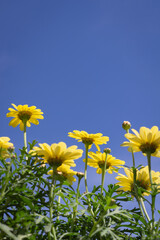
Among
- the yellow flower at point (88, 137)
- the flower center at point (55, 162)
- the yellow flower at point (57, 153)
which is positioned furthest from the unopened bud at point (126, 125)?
the flower center at point (55, 162)

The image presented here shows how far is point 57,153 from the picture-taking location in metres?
1.97

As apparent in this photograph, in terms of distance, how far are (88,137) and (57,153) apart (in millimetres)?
641

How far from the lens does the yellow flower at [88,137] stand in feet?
8.27

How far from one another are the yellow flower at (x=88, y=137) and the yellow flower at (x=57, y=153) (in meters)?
0.51

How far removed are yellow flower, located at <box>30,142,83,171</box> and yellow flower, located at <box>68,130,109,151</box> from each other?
1.68 ft

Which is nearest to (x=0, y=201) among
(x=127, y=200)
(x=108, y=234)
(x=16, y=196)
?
(x=16, y=196)

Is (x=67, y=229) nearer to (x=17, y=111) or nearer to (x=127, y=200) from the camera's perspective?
(x=127, y=200)

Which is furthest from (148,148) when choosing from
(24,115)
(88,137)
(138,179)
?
(24,115)

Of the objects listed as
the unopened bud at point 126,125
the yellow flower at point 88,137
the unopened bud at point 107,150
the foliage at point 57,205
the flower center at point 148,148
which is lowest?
the foliage at point 57,205

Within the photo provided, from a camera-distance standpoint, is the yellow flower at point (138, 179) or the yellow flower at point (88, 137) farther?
the yellow flower at point (88, 137)

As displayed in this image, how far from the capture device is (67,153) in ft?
6.48

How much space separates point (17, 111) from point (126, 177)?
1140 millimetres

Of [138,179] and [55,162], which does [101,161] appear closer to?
[138,179]

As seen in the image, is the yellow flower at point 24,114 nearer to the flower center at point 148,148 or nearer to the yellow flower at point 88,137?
the yellow flower at point 88,137
